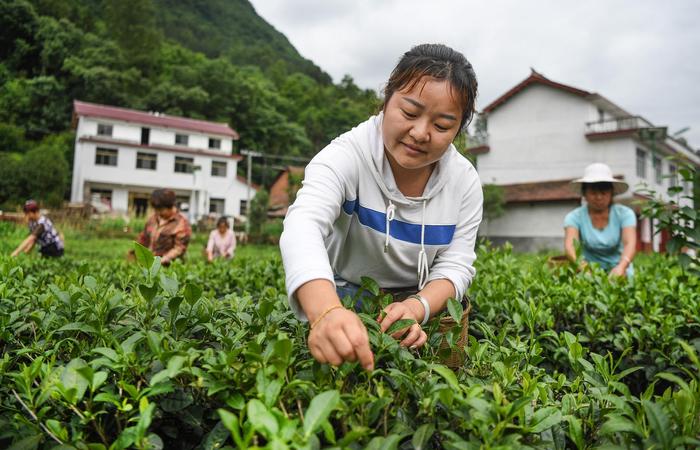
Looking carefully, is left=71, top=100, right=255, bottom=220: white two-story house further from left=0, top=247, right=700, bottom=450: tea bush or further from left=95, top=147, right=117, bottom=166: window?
left=0, top=247, right=700, bottom=450: tea bush

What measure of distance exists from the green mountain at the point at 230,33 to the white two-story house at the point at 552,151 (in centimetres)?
3801

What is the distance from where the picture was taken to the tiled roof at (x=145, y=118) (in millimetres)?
30825

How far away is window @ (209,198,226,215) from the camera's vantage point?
34156 mm

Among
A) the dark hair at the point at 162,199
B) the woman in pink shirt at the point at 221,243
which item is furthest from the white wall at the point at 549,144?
the dark hair at the point at 162,199

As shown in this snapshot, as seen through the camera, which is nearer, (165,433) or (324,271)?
(165,433)

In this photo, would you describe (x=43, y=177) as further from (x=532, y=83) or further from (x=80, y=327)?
(x=80, y=327)

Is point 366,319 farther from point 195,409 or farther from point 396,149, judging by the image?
point 396,149

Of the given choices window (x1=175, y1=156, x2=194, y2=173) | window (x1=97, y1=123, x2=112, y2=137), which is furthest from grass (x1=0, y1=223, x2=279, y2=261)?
window (x1=97, y1=123, x2=112, y2=137)

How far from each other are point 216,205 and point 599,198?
32.1m

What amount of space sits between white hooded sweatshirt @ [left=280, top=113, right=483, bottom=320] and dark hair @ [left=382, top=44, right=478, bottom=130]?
0.60 ft

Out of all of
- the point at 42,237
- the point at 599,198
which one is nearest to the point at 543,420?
the point at 599,198

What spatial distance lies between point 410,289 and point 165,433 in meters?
1.15

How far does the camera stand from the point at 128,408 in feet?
3.20

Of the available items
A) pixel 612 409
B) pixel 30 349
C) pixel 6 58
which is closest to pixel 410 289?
pixel 612 409
